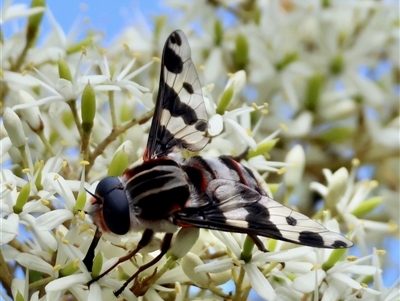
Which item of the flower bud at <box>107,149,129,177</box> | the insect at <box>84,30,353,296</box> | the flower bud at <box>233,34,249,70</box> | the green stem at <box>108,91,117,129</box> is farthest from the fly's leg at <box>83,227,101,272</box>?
the flower bud at <box>233,34,249,70</box>

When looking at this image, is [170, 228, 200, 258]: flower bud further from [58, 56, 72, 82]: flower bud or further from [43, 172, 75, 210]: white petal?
[58, 56, 72, 82]: flower bud

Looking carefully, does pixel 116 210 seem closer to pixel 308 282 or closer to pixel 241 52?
pixel 308 282

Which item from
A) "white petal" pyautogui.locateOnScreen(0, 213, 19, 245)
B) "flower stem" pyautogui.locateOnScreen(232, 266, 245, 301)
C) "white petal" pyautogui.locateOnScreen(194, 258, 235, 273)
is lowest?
"flower stem" pyautogui.locateOnScreen(232, 266, 245, 301)

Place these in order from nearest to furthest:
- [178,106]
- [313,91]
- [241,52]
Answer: [178,106] → [241,52] → [313,91]

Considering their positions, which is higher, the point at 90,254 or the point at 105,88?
the point at 105,88

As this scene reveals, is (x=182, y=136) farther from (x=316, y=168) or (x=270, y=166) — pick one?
(x=316, y=168)

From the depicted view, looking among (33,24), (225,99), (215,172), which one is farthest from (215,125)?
(33,24)
